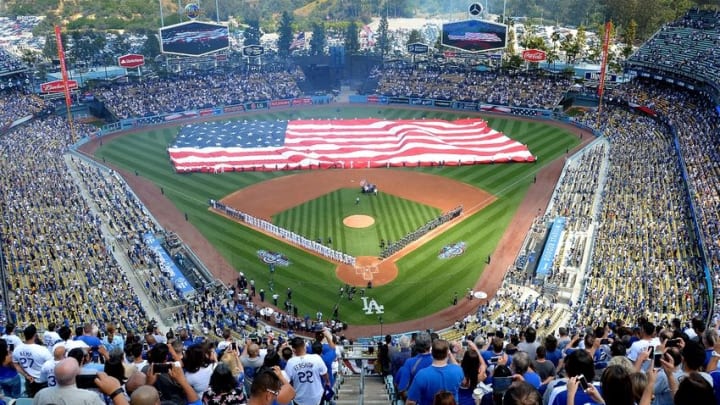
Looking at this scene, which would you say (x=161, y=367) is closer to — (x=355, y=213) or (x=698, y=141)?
(x=355, y=213)

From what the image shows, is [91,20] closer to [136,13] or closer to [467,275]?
[136,13]

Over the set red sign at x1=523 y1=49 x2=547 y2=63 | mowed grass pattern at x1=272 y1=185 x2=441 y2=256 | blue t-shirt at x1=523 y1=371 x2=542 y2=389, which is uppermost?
blue t-shirt at x1=523 y1=371 x2=542 y2=389

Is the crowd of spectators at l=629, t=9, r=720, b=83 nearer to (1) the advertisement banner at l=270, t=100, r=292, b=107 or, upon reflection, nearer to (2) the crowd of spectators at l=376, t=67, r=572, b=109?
(2) the crowd of spectators at l=376, t=67, r=572, b=109

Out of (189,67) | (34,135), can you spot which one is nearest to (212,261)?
(34,135)

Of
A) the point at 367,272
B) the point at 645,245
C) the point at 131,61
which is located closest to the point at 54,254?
the point at 367,272

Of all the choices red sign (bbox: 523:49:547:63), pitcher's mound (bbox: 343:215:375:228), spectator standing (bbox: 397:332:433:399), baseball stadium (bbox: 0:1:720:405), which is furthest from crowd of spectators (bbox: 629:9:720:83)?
spectator standing (bbox: 397:332:433:399)
